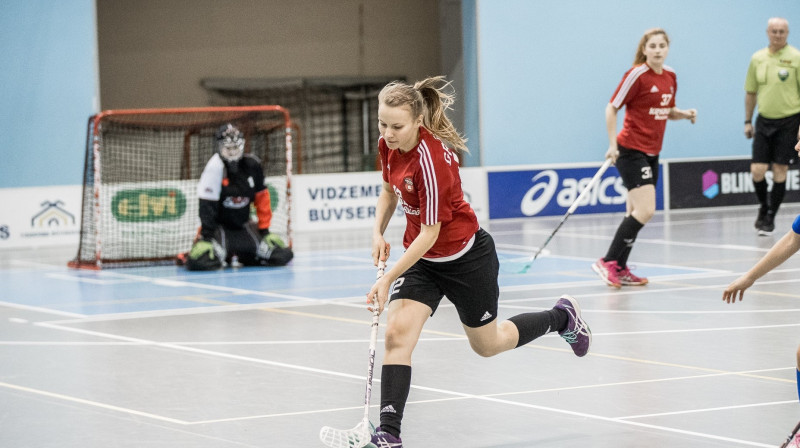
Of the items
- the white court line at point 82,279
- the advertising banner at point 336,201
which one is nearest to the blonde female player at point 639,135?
the white court line at point 82,279

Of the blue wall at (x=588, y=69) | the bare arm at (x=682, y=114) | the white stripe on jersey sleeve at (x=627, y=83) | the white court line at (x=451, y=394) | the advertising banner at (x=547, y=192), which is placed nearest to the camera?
the white court line at (x=451, y=394)

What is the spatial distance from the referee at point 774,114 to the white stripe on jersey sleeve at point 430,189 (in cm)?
850

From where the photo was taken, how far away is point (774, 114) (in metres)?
12.1

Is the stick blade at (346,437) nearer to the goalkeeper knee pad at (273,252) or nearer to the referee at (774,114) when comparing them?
the goalkeeper knee pad at (273,252)

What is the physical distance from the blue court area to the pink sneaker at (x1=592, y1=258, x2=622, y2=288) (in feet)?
1.37

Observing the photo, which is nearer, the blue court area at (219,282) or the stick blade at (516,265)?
the blue court area at (219,282)

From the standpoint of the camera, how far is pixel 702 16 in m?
17.0

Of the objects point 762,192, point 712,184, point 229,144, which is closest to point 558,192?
point 712,184

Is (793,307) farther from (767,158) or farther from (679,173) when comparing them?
(679,173)

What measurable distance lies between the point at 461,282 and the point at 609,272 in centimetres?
426

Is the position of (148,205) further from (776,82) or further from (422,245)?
(422,245)

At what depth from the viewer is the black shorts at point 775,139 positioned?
39.5 ft

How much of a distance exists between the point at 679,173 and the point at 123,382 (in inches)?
477

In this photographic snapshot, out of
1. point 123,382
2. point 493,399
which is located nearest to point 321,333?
point 123,382
